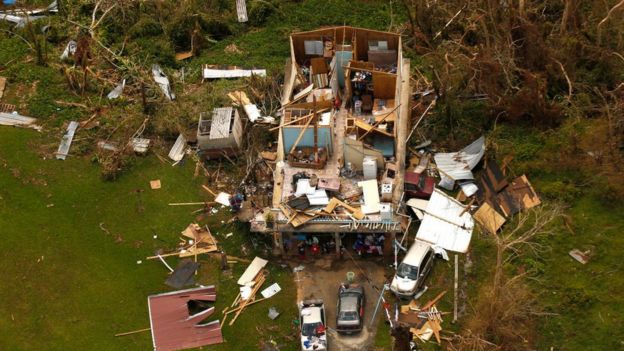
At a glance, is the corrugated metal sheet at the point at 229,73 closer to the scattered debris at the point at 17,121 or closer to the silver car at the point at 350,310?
the scattered debris at the point at 17,121

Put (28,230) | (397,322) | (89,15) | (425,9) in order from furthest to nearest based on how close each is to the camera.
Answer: (89,15), (425,9), (28,230), (397,322)

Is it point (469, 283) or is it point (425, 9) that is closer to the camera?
point (469, 283)

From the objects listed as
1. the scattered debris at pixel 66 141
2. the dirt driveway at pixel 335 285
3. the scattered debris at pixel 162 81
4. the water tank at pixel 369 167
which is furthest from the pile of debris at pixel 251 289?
the scattered debris at pixel 66 141

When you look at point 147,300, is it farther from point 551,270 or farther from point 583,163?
point 583,163

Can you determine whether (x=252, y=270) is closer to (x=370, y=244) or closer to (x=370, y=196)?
(x=370, y=244)

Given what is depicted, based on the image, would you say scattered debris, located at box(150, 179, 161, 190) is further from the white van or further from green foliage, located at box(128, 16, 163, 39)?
the white van

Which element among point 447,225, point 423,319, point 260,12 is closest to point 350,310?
point 423,319

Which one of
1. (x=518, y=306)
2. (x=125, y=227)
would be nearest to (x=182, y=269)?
(x=125, y=227)

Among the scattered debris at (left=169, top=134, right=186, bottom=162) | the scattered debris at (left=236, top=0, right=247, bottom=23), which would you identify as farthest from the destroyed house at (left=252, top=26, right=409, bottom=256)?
the scattered debris at (left=236, top=0, right=247, bottom=23)
